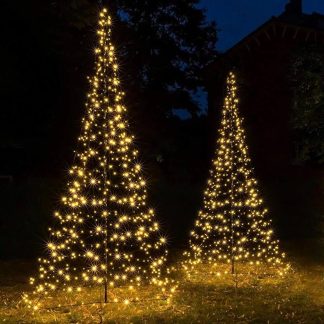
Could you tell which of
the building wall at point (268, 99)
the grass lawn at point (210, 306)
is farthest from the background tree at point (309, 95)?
the building wall at point (268, 99)

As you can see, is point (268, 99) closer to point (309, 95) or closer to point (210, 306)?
point (309, 95)

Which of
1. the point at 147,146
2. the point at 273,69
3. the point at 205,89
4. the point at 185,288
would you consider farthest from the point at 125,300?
the point at 205,89

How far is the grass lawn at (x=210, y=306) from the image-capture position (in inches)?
312

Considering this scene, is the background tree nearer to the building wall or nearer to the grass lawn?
the grass lawn

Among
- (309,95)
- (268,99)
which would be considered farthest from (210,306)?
(268,99)

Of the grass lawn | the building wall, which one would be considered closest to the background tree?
the grass lawn

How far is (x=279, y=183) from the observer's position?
18.6 meters

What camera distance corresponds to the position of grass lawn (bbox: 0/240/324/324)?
7934 mm

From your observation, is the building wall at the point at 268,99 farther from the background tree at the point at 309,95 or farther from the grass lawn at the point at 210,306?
the grass lawn at the point at 210,306

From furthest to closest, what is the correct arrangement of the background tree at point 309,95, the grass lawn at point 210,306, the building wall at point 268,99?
the building wall at point 268,99 < the background tree at point 309,95 < the grass lawn at point 210,306

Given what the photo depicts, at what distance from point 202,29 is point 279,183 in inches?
461

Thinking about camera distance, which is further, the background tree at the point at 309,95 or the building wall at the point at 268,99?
the building wall at the point at 268,99

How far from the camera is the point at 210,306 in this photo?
8609 mm

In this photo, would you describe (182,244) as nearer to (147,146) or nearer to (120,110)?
(147,146)
